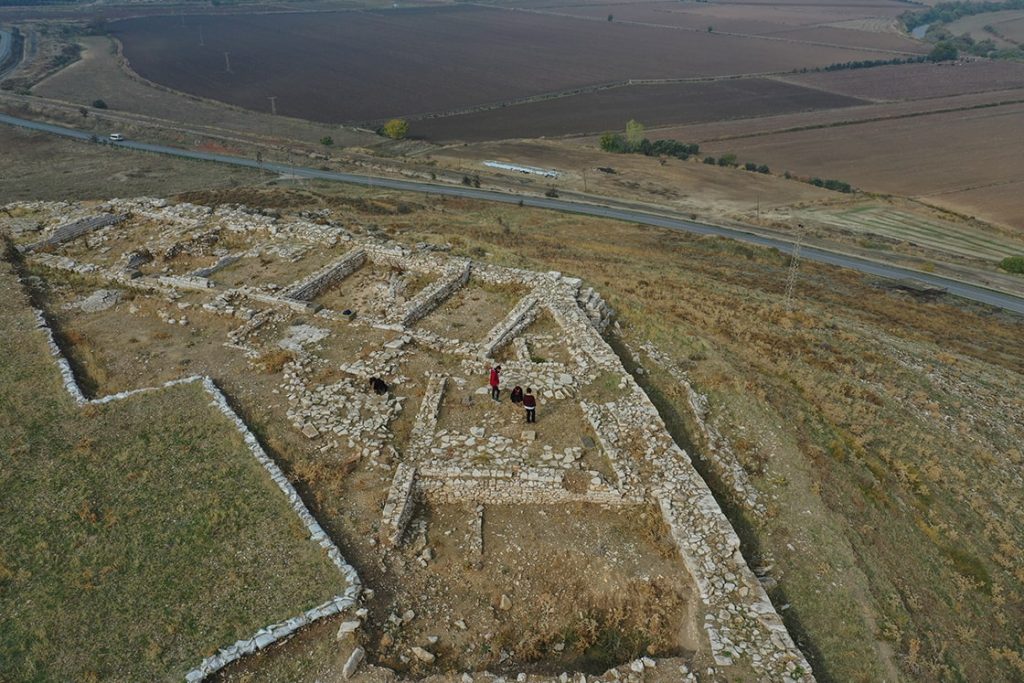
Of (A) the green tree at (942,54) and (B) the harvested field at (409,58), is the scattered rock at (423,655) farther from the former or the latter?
(A) the green tree at (942,54)

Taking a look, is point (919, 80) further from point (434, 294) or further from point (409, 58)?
point (434, 294)

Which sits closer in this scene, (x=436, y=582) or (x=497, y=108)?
(x=436, y=582)

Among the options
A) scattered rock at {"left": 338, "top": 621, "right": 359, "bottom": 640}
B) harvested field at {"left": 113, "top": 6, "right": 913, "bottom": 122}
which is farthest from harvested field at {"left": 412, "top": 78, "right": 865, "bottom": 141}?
scattered rock at {"left": 338, "top": 621, "right": 359, "bottom": 640}

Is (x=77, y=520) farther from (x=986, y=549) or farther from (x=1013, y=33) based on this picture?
(x=1013, y=33)

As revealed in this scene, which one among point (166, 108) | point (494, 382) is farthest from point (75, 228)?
point (166, 108)

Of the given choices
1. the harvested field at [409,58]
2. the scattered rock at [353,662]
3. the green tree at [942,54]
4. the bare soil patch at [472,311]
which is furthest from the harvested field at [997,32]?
the scattered rock at [353,662]

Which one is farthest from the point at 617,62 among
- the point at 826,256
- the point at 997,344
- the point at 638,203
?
the point at 997,344

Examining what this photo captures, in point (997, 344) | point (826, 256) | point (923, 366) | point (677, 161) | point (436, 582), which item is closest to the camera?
point (436, 582)
